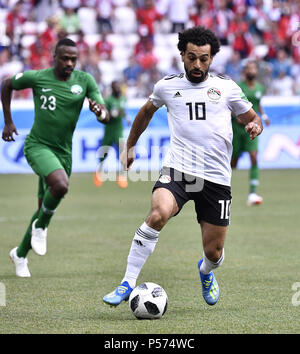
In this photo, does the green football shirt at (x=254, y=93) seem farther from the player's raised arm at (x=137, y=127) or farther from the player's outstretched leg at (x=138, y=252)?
the player's outstretched leg at (x=138, y=252)

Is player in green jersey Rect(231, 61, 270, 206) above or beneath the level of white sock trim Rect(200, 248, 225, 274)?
beneath

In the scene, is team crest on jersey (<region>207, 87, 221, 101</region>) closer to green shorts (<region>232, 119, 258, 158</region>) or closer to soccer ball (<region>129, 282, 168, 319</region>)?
soccer ball (<region>129, 282, 168, 319</region>)

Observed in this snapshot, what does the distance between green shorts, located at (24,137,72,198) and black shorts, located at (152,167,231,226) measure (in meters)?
1.92

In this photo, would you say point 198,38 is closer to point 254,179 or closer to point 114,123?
point 254,179

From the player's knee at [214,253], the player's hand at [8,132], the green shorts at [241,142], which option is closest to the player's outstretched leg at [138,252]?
the player's knee at [214,253]

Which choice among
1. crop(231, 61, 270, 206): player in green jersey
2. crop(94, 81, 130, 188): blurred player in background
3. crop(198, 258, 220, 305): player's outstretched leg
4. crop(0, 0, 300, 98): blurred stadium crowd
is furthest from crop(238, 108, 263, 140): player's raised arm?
crop(0, 0, 300, 98): blurred stadium crowd

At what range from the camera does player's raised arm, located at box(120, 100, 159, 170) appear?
6891 mm

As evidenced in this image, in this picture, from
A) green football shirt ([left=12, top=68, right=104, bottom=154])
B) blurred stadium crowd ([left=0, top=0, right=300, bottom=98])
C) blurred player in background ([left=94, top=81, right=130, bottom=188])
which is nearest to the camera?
green football shirt ([left=12, top=68, right=104, bottom=154])

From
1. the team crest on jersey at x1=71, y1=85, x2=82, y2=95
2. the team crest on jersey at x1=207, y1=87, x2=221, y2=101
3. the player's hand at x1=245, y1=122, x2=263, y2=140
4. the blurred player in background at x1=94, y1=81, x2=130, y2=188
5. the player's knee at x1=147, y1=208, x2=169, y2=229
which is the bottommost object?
the blurred player in background at x1=94, y1=81, x2=130, y2=188

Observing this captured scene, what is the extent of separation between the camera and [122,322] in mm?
6207

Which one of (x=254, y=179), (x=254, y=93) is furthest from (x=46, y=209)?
(x=254, y=93)

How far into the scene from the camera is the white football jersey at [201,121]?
6.72 meters

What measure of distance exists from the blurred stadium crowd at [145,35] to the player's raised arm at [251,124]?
51.6 ft

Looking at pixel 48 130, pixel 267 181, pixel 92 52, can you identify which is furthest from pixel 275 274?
pixel 92 52
